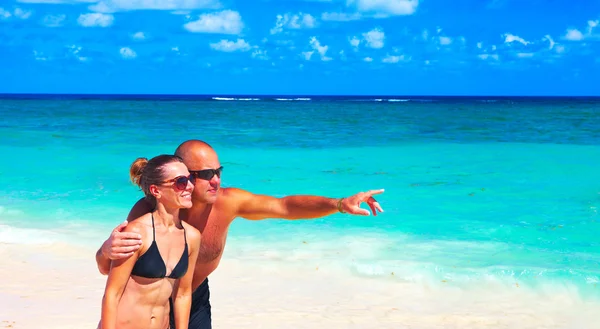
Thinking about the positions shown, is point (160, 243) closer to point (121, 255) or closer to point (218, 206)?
point (121, 255)

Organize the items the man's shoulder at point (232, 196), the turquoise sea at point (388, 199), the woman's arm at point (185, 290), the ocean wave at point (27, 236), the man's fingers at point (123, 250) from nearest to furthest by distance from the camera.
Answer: the man's fingers at point (123, 250), the woman's arm at point (185, 290), the man's shoulder at point (232, 196), the turquoise sea at point (388, 199), the ocean wave at point (27, 236)

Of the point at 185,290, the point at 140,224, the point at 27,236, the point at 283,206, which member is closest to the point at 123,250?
the point at 140,224

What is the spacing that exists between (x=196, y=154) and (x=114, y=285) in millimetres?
601

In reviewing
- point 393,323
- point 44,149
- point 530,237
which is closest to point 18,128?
point 44,149

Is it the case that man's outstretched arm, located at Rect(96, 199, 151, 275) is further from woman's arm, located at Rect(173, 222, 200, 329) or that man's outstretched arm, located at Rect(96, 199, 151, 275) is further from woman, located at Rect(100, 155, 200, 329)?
woman's arm, located at Rect(173, 222, 200, 329)

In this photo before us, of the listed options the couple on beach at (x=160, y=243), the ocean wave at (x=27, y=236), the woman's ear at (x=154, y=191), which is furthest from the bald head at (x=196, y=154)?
the ocean wave at (x=27, y=236)

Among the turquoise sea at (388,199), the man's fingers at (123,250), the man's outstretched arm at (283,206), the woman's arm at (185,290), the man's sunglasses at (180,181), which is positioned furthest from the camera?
the turquoise sea at (388,199)

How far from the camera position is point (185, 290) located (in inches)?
117

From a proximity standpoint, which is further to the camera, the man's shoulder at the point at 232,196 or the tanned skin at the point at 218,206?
the man's shoulder at the point at 232,196

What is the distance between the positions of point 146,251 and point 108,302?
22 cm

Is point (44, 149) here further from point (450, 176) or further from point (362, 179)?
point (450, 176)

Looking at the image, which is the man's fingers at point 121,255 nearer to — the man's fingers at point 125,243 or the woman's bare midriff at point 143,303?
the man's fingers at point 125,243

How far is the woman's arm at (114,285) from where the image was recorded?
2.66 metres

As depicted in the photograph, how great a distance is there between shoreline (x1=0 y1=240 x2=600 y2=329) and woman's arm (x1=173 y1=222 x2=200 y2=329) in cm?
227
